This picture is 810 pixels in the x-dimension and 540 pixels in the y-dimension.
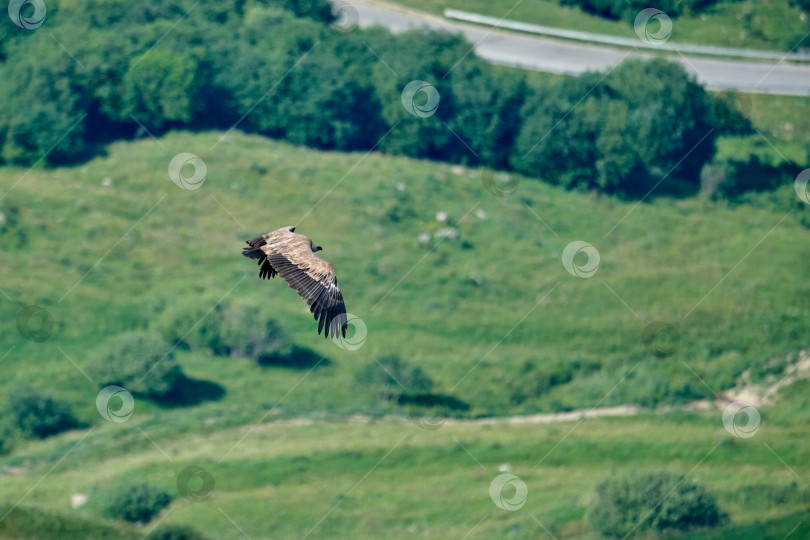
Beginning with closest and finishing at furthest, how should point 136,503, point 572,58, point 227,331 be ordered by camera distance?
point 136,503 → point 227,331 → point 572,58

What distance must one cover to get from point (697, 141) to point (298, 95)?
3122 cm

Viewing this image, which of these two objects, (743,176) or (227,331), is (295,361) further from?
(743,176)

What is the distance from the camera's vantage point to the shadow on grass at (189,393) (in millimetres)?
72312

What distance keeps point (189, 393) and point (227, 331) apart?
4661 mm

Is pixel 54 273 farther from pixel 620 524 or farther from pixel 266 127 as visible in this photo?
pixel 620 524

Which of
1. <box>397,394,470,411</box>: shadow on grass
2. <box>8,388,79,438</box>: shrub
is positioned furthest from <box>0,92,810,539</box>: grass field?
<box>8,388,79,438</box>: shrub

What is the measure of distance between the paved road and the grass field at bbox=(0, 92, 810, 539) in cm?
1348

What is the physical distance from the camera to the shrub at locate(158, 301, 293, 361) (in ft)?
246

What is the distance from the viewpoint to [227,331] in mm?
76188

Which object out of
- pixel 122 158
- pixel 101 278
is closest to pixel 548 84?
pixel 122 158

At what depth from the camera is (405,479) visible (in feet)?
215

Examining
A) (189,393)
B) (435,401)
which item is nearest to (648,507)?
(435,401)

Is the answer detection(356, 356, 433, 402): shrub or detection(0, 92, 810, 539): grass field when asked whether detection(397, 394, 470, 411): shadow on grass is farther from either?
detection(0, 92, 810, 539): grass field

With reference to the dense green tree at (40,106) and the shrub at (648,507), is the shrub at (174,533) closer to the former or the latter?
the shrub at (648,507)
